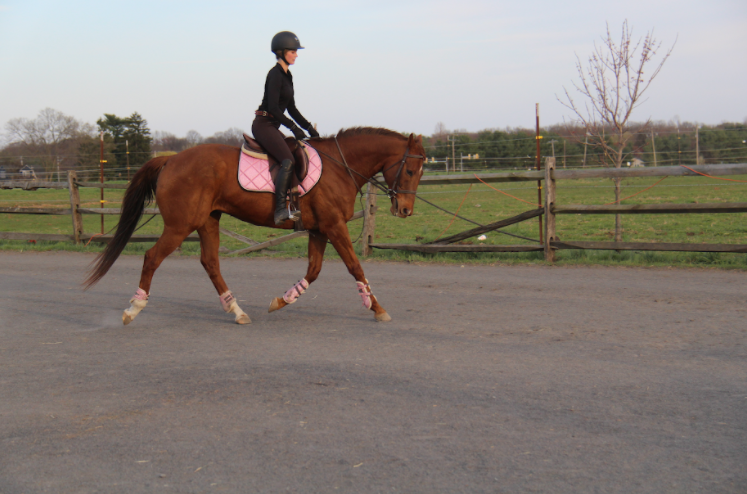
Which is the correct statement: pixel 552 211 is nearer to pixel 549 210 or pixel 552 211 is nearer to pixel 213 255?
pixel 549 210

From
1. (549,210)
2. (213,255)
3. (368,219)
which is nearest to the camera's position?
(213,255)

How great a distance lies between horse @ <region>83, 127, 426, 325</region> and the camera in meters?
6.62

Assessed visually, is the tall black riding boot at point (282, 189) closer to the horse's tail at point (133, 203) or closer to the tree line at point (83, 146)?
the horse's tail at point (133, 203)

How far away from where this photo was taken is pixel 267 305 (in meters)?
7.88

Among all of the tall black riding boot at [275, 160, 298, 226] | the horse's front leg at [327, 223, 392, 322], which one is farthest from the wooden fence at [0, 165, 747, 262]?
the tall black riding boot at [275, 160, 298, 226]

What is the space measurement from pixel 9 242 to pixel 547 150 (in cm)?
3780

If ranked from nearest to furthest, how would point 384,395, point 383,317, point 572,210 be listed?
1. point 384,395
2. point 383,317
3. point 572,210

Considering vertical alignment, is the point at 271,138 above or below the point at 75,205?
above

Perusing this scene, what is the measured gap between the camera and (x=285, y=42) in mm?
6816

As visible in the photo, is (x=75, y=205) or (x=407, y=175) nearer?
(x=407, y=175)

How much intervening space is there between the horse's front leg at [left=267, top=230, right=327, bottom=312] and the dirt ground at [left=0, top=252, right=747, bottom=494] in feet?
0.53

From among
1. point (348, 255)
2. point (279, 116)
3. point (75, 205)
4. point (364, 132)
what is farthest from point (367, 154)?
point (75, 205)

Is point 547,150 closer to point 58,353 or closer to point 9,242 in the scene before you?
point 9,242

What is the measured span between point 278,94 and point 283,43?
55cm
